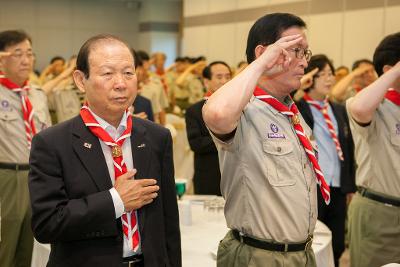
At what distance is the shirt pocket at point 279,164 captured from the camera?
229 centimetres

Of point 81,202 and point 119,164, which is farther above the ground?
point 119,164

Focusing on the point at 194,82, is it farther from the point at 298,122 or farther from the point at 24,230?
the point at 298,122

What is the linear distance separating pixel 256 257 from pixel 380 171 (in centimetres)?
138

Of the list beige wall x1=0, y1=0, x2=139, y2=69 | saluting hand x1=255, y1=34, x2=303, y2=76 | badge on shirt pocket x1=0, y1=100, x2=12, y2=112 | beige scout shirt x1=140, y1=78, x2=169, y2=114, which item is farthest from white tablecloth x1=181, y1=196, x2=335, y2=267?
beige wall x1=0, y1=0, x2=139, y2=69

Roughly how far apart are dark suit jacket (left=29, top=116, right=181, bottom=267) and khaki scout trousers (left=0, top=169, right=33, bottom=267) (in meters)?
2.04

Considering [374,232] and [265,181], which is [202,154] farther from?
[265,181]

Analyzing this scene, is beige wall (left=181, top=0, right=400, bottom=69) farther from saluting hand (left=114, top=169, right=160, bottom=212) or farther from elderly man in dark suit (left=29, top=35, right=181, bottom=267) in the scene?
saluting hand (left=114, top=169, right=160, bottom=212)

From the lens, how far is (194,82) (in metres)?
11.9

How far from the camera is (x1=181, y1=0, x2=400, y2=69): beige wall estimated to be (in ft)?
31.6

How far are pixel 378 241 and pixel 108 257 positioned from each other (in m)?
1.94

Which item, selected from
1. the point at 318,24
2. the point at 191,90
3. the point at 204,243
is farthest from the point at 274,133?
the point at 191,90

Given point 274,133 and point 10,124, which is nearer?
point 274,133

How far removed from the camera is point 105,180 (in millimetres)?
2100

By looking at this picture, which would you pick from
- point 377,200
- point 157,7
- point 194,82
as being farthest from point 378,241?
point 157,7
